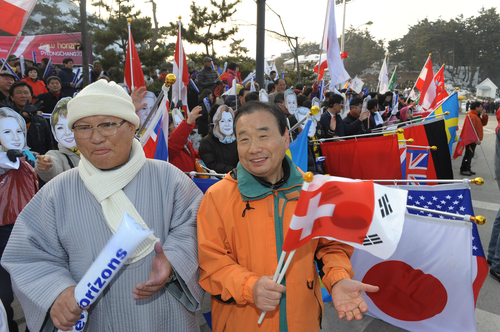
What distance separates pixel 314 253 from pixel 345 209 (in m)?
0.37

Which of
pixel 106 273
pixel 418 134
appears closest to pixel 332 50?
pixel 418 134

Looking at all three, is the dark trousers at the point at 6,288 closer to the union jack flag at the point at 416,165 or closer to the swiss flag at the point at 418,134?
the union jack flag at the point at 416,165

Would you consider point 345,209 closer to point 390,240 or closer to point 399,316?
point 390,240

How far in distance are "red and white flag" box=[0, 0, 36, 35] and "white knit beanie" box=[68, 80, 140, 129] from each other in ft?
7.07

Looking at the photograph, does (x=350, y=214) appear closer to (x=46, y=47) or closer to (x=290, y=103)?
(x=290, y=103)

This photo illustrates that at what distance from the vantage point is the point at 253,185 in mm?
1521

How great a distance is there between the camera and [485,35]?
57.4m

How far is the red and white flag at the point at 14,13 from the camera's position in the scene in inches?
113

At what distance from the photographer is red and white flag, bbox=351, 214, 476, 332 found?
225 centimetres

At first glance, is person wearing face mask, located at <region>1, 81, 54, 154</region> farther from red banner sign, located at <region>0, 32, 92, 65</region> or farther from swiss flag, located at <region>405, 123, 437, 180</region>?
red banner sign, located at <region>0, 32, 92, 65</region>

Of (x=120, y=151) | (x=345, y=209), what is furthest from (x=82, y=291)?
(x=345, y=209)

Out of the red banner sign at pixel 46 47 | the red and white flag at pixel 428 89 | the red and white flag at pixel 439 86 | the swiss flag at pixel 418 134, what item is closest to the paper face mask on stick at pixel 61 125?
the swiss flag at pixel 418 134

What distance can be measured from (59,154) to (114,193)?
1.49m

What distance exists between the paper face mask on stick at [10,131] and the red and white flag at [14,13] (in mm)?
919
